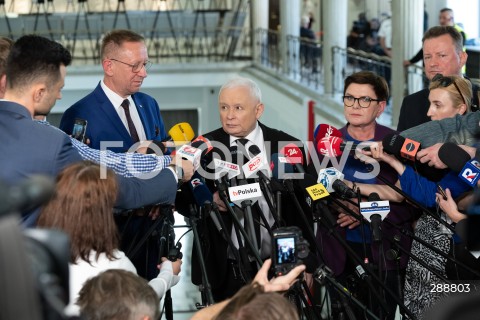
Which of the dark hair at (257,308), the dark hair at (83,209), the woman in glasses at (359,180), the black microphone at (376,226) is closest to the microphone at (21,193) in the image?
the dark hair at (257,308)

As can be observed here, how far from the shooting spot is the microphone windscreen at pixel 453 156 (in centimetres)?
332

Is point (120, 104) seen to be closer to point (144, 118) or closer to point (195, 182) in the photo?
point (144, 118)

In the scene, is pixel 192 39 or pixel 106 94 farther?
pixel 192 39

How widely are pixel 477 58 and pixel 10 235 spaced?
7227 millimetres

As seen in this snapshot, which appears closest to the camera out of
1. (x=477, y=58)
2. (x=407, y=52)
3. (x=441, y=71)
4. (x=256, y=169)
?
(x=256, y=169)

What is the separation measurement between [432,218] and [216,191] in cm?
96

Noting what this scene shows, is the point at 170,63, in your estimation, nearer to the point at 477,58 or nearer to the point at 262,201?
the point at 477,58

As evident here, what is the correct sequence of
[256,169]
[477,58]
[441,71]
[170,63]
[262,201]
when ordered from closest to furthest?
[256,169], [262,201], [441,71], [477,58], [170,63]

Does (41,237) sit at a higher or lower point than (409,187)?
higher

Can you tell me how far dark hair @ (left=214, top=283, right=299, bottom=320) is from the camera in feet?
6.46

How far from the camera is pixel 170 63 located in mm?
18016

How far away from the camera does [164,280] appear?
117 inches

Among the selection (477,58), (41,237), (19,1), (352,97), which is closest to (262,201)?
(352,97)

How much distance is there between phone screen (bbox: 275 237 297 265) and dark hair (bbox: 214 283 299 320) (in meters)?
0.69
